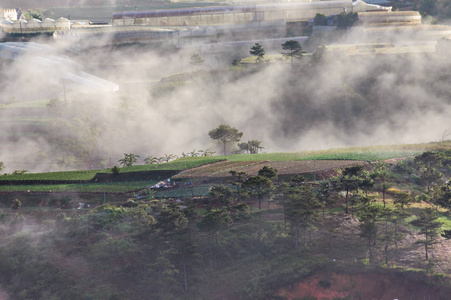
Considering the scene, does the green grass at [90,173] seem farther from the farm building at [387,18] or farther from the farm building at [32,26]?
the farm building at [32,26]

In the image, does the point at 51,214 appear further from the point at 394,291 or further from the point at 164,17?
the point at 164,17

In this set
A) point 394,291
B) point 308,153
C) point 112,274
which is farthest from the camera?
point 308,153

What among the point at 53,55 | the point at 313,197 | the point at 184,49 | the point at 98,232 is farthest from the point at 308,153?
the point at 53,55

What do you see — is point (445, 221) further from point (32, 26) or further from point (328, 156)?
point (32, 26)

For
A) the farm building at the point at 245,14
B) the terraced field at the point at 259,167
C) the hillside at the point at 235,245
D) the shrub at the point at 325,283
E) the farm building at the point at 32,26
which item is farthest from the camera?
the farm building at the point at 245,14

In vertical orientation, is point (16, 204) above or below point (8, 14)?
below

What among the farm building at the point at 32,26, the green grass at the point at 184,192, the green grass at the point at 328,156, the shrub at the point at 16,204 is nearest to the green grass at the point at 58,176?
the shrub at the point at 16,204

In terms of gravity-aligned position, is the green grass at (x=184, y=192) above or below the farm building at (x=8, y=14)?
below

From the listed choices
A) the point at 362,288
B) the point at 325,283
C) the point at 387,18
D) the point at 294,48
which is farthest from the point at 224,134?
the point at 387,18
